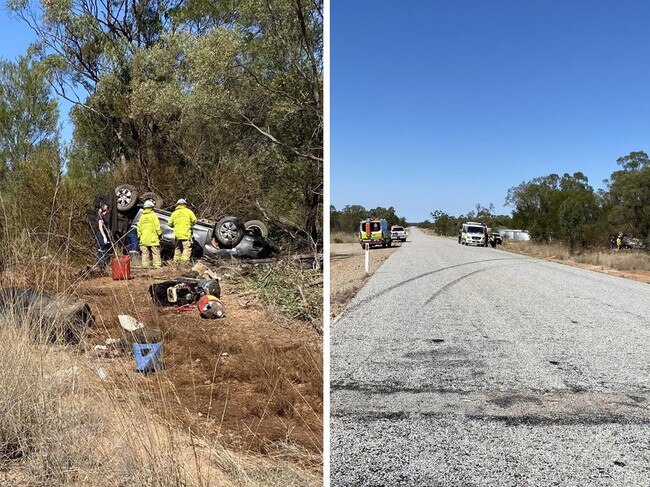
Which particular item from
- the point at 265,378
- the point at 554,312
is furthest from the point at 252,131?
the point at 554,312

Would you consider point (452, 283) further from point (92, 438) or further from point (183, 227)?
point (183, 227)

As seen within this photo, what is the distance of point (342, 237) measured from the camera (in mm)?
1959

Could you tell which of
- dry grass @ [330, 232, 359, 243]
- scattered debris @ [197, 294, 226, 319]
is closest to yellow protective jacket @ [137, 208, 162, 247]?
scattered debris @ [197, 294, 226, 319]

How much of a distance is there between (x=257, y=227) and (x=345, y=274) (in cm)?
433

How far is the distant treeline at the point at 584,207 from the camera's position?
10.3 feet

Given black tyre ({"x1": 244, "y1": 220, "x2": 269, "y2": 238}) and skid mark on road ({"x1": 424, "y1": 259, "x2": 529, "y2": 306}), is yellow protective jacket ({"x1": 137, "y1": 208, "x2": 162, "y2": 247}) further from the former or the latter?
skid mark on road ({"x1": 424, "y1": 259, "x2": 529, "y2": 306})

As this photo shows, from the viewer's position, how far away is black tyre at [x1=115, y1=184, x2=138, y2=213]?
7008 millimetres

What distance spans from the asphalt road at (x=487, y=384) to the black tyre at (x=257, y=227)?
104 inches

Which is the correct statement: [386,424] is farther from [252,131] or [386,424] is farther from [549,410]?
[252,131]

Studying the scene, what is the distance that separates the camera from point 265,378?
3133mm

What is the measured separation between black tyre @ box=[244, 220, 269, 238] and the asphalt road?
264 centimetres

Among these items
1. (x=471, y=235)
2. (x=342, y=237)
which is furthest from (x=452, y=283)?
(x=471, y=235)

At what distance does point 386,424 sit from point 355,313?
70 centimetres

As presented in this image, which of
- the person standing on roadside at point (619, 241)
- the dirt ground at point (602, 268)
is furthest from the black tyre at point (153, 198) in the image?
the person standing on roadside at point (619, 241)
